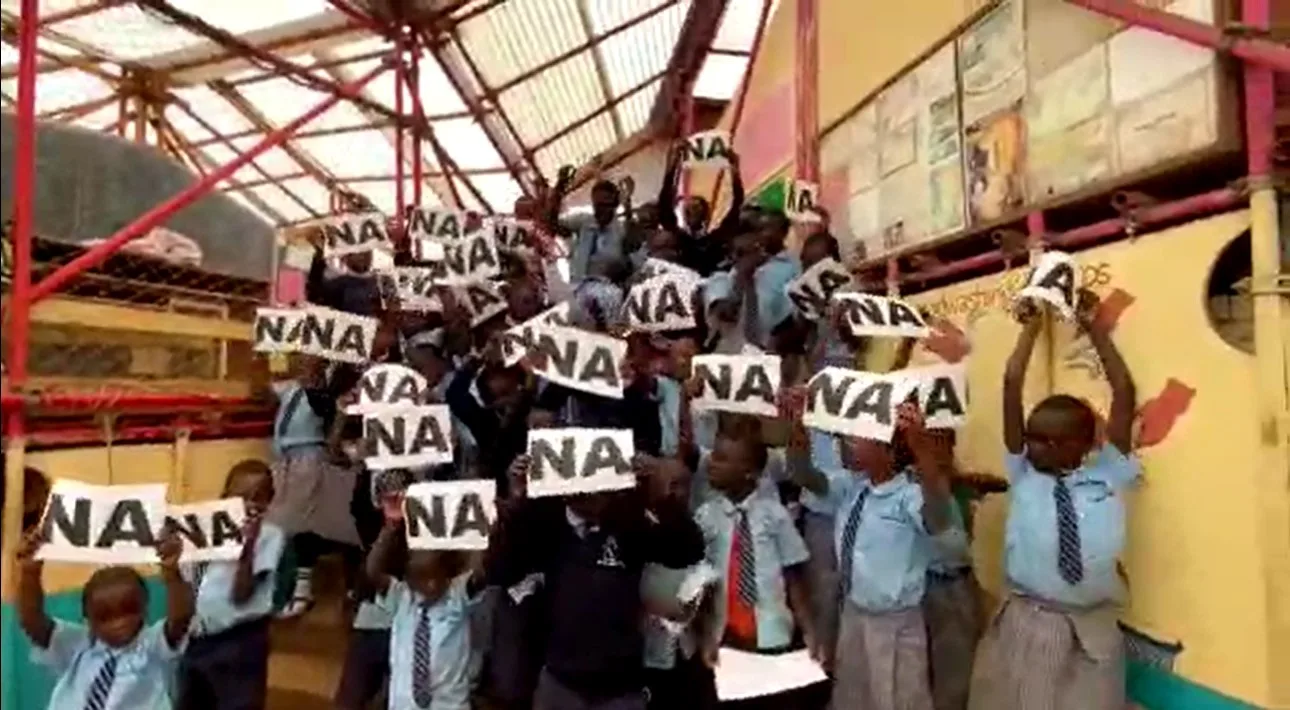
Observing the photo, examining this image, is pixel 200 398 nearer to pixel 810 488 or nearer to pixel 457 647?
pixel 457 647

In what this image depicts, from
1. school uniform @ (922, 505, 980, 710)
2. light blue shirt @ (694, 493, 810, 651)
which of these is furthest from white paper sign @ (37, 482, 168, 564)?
school uniform @ (922, 505, 980, 710)

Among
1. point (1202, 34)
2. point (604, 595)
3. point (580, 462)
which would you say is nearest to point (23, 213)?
point (580, 462)

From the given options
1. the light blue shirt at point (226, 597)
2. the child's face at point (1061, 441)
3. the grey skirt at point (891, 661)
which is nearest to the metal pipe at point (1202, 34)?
the child's face at point (1061, 441)

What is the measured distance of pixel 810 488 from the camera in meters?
3.47

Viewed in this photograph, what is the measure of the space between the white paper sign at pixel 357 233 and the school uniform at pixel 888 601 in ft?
7.30

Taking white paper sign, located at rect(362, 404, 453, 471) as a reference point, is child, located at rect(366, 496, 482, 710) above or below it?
below

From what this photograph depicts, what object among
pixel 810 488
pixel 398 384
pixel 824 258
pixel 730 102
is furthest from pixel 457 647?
pixel 730 102

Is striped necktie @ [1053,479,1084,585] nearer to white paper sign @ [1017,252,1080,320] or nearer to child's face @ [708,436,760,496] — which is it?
white paper sign @ [1017,252,1080,320]

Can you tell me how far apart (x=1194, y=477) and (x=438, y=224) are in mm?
2729

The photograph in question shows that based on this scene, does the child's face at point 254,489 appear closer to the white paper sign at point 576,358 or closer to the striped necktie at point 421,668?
the striped necktie at point 421,668

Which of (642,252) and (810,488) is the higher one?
(642,252)

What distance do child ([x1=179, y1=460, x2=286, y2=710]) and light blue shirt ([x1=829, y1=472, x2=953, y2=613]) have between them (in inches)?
62.2

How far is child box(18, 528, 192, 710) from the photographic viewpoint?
9.62 ft

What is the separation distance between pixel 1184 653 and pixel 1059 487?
0.41 meters
